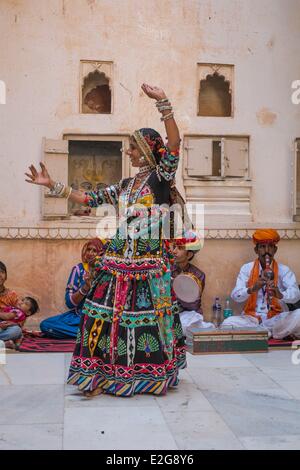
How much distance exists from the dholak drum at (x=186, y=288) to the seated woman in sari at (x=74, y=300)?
32.1 inches

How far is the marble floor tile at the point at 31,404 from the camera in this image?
413 centimetres

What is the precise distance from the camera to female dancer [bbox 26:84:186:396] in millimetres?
4707

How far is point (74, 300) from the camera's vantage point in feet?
22.7

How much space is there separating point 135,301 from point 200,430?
44.5 inches

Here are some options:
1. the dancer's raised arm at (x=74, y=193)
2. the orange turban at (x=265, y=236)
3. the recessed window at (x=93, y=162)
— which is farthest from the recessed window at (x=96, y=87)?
the dancer's raised arm at (x=74, y=193)

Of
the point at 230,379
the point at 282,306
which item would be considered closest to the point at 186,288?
the point at 282,306

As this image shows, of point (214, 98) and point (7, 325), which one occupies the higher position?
point (214, 98)

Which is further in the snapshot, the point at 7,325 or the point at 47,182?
the point at 7,325

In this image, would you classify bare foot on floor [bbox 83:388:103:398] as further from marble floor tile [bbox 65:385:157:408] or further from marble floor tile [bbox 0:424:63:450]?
marble floor tile [bbox 0:424:63:450]

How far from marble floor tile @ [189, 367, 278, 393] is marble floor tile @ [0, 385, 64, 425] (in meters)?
1.04

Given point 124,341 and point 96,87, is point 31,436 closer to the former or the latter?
point 124,341

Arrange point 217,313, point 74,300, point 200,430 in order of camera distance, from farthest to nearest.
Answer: point 217,313
point 74,300
point 200,430

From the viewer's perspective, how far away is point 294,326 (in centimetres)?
686

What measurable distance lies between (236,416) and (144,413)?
0.55 meters
